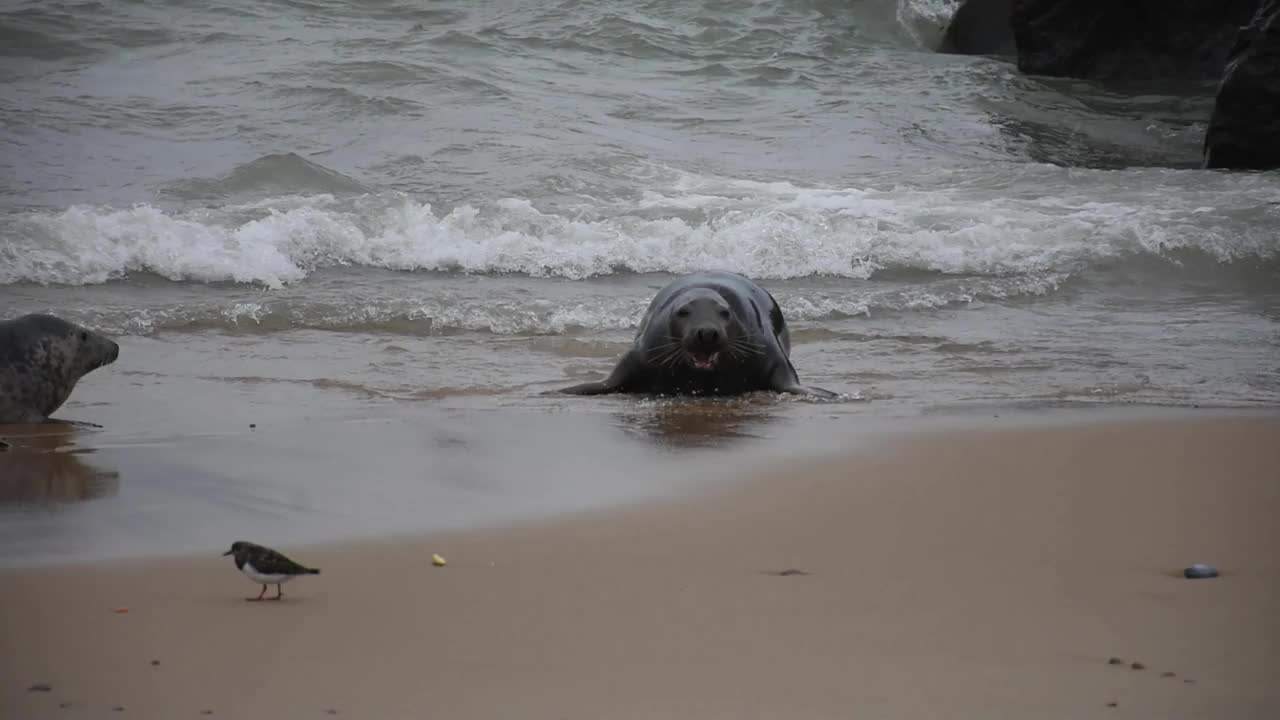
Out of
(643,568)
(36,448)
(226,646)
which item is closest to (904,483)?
(643,568)

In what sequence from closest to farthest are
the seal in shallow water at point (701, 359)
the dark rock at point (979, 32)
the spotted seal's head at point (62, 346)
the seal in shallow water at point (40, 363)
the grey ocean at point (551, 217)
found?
1. the seal in shallow water at point (40, 363)
2. the spotted seal's head at point (62, 346)
3. the seal in shallow water at point (701, 359)
4. the grey ocean at point (551, 217)
5. the dark rock at point (979, 32)

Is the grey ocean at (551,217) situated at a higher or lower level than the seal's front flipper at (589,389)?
higher

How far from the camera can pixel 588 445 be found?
19.5ft

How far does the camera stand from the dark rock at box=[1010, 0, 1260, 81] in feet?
66.3

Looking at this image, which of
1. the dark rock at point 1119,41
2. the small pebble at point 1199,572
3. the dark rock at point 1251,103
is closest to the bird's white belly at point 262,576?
the small pebble at point 1199,572

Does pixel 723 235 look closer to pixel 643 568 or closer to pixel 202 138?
pixel 202 138

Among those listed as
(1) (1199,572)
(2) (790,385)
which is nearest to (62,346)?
(2) (790,385)

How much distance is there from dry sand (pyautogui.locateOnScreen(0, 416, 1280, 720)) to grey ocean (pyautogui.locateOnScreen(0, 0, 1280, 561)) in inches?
32.3

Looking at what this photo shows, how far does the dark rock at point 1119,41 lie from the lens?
20.2 meters

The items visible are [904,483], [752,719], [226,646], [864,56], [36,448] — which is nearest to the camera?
[752,719]

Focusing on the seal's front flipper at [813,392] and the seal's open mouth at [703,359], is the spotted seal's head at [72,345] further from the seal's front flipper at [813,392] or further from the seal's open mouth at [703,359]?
the seal's front flipper at [813,392]

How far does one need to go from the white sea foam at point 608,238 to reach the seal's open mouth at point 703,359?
4.05 metres

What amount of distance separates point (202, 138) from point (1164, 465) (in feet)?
38.3

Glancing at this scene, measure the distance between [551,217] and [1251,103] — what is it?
23.2 ft
